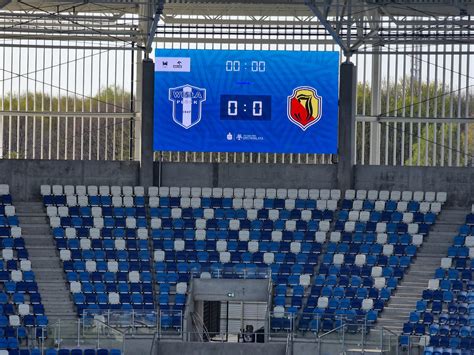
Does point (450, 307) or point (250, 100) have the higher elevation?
point (250, 100)

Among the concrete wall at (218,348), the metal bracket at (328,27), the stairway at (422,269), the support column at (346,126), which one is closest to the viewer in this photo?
the concrete wall at (218,348)

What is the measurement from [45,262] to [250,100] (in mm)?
10838

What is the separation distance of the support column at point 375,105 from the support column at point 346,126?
174cm

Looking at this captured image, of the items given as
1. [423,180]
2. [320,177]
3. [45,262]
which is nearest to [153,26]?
[320,177]

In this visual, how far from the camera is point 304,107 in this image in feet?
208

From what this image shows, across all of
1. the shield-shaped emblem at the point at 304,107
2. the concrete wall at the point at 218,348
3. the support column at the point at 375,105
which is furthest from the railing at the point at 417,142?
the concrete wall at the point at 218,348

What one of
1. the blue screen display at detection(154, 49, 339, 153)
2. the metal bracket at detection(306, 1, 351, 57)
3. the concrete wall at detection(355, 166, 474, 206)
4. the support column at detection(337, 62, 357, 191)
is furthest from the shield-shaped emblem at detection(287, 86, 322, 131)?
the concrete wall at detection(355, 166, 474, 206)

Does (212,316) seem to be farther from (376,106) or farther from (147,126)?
(376,106)

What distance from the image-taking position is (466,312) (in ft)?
180

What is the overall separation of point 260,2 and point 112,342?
16485 mm

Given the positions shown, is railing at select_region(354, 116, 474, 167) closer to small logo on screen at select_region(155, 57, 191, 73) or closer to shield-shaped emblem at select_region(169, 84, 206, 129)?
shield-shaped emblem at select_region(169, 84, 206, 129)

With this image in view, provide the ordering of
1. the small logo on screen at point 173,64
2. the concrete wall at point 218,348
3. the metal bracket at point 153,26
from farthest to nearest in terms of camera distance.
Result: the small logo on screen at point 173,64, the metal bracket at point 153,26, the concrete wall at point 218,348

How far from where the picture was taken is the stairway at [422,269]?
5578 centimetres

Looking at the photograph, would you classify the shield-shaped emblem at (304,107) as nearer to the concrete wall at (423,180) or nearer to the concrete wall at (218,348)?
the concrete wall at (423,180)
